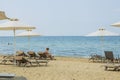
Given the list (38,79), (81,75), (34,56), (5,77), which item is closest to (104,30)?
(34,56)

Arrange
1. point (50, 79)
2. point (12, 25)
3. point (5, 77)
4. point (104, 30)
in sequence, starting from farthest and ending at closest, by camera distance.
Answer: point (104, 30), point (12, 25), point (50, 79), point (5, 77)

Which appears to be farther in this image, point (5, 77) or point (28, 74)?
point (28, 74)

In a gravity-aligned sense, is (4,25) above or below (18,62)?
above

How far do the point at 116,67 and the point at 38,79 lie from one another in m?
3.82

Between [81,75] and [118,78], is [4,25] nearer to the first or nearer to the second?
[81,75]

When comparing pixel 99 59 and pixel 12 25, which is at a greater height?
pixel 12 25

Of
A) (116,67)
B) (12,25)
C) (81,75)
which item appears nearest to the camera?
(81,75)

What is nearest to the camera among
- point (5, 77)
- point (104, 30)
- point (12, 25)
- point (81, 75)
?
point (5, 77)

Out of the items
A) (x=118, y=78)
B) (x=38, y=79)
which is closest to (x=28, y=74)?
(x=38, y=79)

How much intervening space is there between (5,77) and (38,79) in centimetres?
529

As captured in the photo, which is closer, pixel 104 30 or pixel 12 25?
pixel 12 25

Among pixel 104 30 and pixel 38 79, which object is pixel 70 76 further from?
pixel 104 30

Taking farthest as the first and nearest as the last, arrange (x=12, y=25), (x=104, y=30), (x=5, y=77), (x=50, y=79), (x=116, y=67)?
(x=104, y=30) < (x=12, y=25) < (x=116, y=67) < (x=50, y=79) < (x=5, y=77)

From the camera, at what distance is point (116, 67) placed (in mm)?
13922
